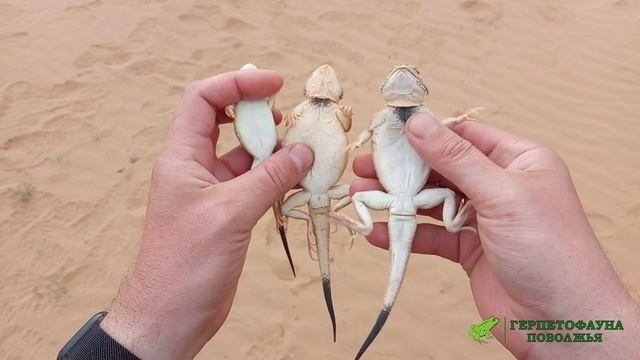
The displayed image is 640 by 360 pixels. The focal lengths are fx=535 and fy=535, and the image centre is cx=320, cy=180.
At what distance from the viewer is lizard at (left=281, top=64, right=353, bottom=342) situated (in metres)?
2.89

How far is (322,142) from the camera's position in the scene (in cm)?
297

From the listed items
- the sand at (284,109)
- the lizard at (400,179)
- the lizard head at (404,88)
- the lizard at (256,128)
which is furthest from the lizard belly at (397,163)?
the sand at (284,109)

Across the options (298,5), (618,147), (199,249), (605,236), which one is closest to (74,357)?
(199,249)

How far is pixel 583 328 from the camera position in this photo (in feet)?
7.27

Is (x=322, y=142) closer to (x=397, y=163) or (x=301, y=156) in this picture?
(x=301, y=156)

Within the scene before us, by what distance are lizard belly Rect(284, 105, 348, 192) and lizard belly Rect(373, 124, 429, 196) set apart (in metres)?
0.20

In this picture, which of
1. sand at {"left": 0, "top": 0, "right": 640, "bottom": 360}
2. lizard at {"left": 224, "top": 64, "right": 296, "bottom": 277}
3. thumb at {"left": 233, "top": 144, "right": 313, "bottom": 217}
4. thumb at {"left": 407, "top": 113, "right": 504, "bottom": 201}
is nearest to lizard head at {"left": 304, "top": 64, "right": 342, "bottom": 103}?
lizard at {"left": 224, "top": 64, "right": 296, "bottom": 277}

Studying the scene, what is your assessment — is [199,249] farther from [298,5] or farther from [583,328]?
[298,5]

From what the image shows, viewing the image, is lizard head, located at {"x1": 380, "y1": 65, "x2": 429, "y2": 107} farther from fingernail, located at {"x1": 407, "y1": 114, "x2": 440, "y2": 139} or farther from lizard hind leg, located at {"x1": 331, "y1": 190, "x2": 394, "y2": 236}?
lizard hind leg, located at {"x1": 331, "y1": 190, "x2": 394, "y2": 236}

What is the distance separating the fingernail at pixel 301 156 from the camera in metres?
2.69

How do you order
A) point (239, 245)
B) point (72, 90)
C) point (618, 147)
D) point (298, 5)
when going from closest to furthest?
1. point (239, 245)
2. point (618, 147)
3. point (72, 90)
4. point (298, 5)

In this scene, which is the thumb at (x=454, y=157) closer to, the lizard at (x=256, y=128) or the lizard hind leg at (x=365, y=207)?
the lizard hind leg at (x=365, y=207)

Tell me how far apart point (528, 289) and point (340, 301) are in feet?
6.24

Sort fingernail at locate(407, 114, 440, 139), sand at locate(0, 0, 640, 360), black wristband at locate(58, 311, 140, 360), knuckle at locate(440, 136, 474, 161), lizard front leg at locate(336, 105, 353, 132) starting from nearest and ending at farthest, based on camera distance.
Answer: black wristband at locate(58, 311, 140, 360) → knuckle at locate(440, 136, 474, 161) → fingernail at locate(407, 114, 440, 139) → lizard front leg at locate(336, 105, 353, 132) → sand at locate(0, 0, 640, 360)
